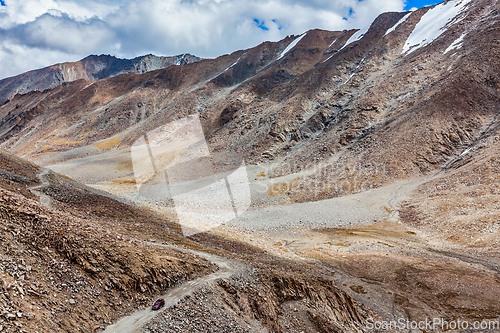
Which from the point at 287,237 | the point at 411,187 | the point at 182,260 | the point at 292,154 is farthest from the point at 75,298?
the point at 292,154

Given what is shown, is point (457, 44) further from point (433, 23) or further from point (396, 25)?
point (396, 25)

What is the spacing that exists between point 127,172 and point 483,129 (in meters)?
58.7

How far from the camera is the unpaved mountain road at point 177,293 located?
25.5 ft

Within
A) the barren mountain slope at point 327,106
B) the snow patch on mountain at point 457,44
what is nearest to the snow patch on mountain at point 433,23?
the barren mountain slope at point 327,106

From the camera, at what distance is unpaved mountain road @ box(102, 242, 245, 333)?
306 inches

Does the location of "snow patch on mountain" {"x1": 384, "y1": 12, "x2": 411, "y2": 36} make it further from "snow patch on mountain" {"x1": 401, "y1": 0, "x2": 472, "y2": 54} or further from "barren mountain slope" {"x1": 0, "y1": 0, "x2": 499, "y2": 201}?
"snow patch on mountain" {"x1": 401, "y1": 0, "x2": 472, "y2": 54}

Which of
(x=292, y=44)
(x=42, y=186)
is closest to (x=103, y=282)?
(x=42, y=186)

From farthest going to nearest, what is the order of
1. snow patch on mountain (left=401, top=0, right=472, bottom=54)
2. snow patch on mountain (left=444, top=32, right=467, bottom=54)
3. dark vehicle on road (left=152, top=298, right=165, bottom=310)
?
snow patch on mountain (left=401, top=0, right=472, bottom=54), snow patch on mountain (left=444, top=32, right=467, bottom=54), dark vehicle on road (left=152, top=298, right=165, bottom=310)

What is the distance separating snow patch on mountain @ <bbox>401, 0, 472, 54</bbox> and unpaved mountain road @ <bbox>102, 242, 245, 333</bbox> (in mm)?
68621

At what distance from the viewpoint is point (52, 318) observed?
6809 millimetres

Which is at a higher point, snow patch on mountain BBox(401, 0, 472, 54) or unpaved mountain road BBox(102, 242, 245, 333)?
snow patch on mountain BBox(401, 0, 472, 54)

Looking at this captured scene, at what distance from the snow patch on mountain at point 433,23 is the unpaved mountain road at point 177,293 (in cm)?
6862

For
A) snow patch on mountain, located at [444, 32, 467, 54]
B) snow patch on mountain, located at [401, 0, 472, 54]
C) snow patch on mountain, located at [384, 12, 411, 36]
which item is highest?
snow patch on mountain, located at [384, 12, 411, 36]

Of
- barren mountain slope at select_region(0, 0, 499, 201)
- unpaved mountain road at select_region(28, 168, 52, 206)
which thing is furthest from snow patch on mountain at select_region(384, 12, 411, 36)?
unpaved mountain road at select_region(28, 168, 52, 206)
